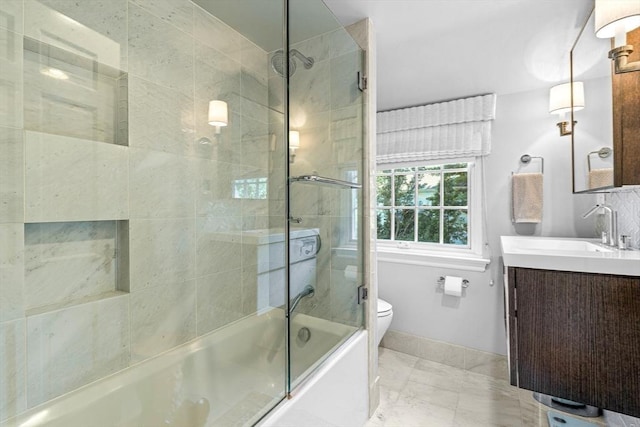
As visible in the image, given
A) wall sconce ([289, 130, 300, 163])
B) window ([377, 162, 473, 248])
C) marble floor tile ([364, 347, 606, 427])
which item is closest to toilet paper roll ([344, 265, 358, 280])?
wall sconce ([289, 130, 300, 163])

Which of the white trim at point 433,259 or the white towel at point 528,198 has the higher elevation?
the white towel at point 528,198

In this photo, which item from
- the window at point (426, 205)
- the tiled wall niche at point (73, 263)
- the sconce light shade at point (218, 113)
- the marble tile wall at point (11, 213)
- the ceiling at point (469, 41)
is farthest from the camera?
the window at point (426, 205)

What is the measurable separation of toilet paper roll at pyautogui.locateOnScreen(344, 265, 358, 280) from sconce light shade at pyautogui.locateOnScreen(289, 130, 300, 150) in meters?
0.77

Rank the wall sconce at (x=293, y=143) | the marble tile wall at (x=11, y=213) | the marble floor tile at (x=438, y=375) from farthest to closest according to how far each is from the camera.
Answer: the marble floor tile at (x=438, y=375) < the wall sconce at (x=293, y=143) < the marble tile wall at (x=11, y=213)

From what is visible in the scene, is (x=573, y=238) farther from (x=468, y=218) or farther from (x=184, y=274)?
(x=184, y=274)

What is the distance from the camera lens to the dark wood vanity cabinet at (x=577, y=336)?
3.87 feet

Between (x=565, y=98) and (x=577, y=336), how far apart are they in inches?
58.7

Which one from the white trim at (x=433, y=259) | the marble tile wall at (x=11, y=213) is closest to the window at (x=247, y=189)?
the marble tile wall at (x=11, y=213)

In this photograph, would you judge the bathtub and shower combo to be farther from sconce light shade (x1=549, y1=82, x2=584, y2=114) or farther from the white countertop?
sconce light shade (x1=549, y1=82, x2=584, y2=114)

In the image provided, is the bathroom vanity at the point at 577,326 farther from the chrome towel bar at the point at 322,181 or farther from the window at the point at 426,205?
the window at the point at 426,205

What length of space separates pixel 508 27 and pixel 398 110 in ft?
3.79

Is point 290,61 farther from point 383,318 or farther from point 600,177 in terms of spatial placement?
point 383,318

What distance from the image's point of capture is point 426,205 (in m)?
2.80

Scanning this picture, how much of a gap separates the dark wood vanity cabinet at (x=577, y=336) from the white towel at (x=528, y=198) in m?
1.04
